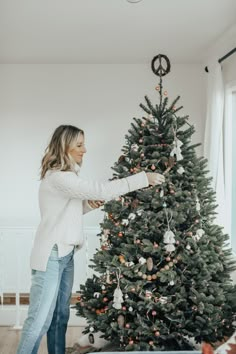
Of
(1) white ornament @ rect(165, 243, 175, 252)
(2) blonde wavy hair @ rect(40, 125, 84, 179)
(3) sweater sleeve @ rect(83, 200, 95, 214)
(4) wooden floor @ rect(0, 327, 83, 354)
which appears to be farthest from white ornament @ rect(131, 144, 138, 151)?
(4) wooden floor @ rect(0, 327, 83, 354)

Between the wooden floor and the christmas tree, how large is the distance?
1223 millimetres

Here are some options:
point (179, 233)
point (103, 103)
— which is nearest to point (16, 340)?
point (179, 233)

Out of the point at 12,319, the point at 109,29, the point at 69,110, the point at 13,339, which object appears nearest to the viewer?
the point at 109,29

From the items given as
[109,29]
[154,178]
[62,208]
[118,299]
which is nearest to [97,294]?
[118,299]

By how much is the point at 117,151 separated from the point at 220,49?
4.93ft

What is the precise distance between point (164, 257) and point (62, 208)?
0.60 meters

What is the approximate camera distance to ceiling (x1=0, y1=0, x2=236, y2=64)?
2.77m

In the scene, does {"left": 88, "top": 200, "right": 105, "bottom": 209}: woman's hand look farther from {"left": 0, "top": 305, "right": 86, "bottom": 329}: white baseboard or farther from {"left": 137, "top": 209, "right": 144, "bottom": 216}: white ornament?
{"left": 0, "top": 305, "right": 86, "bottom": 329}: white baseboard

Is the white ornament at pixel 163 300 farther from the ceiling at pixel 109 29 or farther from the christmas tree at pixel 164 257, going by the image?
the ceiling at pixel 109 29

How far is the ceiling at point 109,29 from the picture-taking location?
2773 mm

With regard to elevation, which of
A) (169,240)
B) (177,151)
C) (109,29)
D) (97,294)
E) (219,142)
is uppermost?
(109,29)

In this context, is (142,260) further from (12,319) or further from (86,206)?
(12,319)

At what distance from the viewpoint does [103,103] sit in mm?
A: 4574

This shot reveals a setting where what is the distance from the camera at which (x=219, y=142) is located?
3.47m
